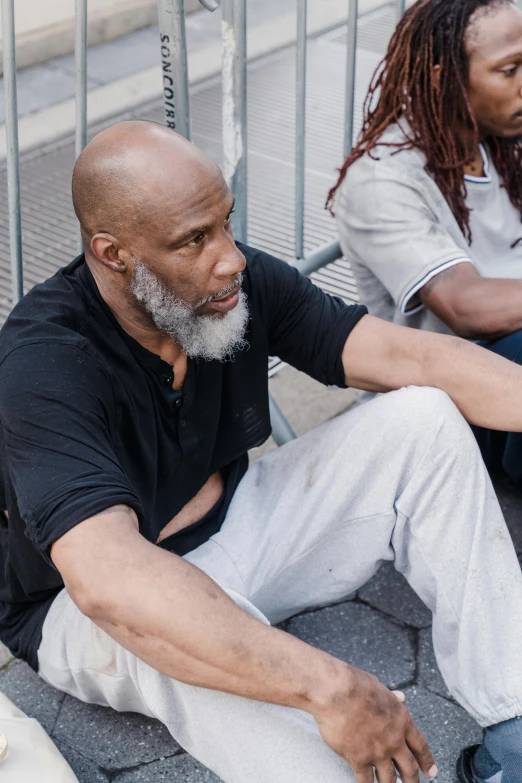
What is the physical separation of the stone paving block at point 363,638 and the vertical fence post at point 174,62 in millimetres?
1249

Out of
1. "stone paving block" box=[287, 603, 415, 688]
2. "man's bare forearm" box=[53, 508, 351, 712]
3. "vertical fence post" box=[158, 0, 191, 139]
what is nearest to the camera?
"man's bare forearm" box=[53, 508, 351, 712]

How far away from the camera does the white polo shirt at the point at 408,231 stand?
8.70 ft

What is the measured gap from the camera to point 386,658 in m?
2.50

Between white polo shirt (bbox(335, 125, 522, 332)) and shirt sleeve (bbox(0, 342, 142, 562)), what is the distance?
1.01 metres

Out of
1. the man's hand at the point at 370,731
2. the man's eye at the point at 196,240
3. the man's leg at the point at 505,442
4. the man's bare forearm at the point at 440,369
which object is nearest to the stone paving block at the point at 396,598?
the man's leg at the point at 505,442

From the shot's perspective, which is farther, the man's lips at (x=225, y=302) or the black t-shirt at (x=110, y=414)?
the man's lips at (x=225, y=302)

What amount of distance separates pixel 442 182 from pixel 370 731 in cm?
156

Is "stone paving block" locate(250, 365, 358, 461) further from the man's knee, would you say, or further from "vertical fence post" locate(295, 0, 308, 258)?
the man's knee

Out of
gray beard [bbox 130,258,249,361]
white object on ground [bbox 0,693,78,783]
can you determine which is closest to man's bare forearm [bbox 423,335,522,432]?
gray beard [bbox 130,258,249,361]

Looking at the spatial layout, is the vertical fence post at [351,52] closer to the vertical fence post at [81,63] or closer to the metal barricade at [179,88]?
the metal barricade at [179,88]

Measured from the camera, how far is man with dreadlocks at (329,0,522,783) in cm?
263

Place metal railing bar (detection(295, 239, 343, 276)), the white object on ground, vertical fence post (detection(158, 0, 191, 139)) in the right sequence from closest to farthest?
the white object on ground < vertical fence post (detection(158, 0, 191, 139)) < metal railing bar (detection(295, 239, 343, 276))

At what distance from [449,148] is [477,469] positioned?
3.46 feet

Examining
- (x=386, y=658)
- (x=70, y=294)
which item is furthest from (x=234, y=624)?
(x=386, y=658)
